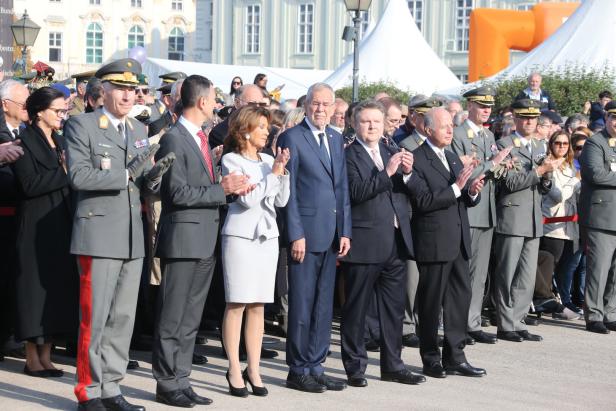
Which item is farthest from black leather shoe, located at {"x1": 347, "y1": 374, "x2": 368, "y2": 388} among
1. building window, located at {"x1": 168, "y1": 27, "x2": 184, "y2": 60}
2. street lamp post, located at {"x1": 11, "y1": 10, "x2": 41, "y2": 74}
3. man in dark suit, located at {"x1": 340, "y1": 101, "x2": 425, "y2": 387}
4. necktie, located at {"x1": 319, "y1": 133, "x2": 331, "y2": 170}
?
building window, located at {"x1": 168, "y1": 27, "x2": 184, "y2": 60}

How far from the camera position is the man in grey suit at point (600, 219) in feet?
38.7

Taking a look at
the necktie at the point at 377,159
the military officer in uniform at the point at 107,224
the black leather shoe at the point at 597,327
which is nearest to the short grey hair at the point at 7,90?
the military officer in uniform at the point at 107,224

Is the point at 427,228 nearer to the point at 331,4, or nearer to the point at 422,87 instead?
the point at 422,87

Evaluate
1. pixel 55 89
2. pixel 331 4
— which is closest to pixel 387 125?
pixel 55 89

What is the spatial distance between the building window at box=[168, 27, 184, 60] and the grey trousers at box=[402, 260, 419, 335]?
259ft

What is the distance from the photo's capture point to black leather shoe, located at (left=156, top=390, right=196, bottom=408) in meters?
7.91

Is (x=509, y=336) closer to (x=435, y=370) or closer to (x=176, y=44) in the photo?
(x=435, y=370)

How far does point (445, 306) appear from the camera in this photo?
31.2ft

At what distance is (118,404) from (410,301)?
3940mm

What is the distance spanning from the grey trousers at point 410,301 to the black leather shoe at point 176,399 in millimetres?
3356

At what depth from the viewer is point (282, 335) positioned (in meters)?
11.2


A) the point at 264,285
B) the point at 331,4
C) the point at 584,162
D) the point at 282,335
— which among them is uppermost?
the point at 331,4

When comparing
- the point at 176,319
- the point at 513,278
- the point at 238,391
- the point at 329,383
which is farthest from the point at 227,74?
the point at 176,319

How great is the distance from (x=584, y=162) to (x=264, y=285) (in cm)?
468
